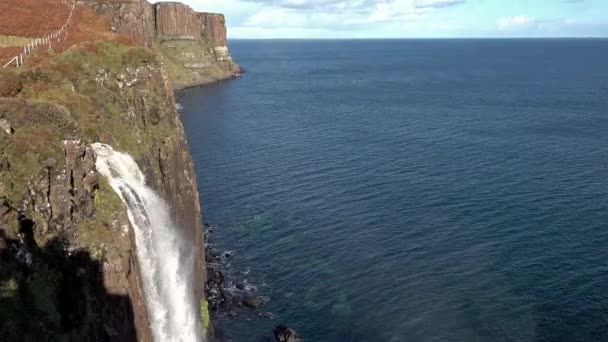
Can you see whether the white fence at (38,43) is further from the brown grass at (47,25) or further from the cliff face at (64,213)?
the cliff face at (64,213)

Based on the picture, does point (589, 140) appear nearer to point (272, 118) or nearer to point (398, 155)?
point (398, 155)

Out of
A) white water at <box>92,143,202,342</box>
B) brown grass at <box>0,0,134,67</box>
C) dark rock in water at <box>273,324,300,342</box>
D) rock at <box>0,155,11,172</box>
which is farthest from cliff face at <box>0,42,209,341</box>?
dark rock in water at <box>273,324,300,342</box>

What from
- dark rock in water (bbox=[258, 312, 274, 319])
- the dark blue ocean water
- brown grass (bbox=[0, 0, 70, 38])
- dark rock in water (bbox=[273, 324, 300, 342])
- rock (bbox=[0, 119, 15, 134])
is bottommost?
dark rock in water (bbox=[258, 312, 274, 319])

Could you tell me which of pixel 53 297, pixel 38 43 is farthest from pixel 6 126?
pixel 38 43

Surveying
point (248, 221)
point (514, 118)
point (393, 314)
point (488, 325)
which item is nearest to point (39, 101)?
point (393, 314)

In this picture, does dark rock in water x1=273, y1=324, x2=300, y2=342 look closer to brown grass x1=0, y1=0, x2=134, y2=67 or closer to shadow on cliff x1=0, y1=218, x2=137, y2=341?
shadow on cliff x1=0, y1=218, x2=137, y2=341

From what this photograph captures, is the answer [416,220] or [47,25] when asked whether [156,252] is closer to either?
[47,25]

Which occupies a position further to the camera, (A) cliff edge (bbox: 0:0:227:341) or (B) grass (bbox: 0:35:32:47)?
(B) grass (bbox: 0:35:32:47)
